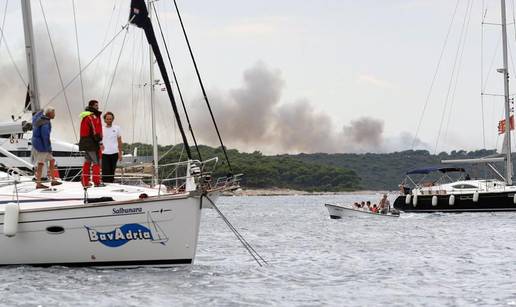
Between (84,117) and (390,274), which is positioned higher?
(84,117)

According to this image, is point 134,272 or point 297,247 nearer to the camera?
point 134,272

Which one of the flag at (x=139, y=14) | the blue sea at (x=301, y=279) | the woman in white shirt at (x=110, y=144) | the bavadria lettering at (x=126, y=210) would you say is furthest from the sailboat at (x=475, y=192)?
the bavadria lettering at (x=126, y=210)

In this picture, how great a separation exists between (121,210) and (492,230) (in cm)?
2742

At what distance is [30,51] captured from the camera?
22672mm

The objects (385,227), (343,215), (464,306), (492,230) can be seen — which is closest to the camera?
(464,306)

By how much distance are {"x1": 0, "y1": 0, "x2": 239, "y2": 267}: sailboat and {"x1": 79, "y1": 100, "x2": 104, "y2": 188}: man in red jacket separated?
127 centimetres

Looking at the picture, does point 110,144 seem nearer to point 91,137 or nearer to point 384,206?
point 91,137

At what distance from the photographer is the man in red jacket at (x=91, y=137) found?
2066 cm

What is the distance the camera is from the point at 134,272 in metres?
19.5

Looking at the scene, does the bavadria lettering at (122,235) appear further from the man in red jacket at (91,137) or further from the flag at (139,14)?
the flag at (139,14)

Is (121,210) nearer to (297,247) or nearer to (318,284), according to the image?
(318,284)

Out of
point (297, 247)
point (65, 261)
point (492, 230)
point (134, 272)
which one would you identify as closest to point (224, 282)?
point (134, 272)

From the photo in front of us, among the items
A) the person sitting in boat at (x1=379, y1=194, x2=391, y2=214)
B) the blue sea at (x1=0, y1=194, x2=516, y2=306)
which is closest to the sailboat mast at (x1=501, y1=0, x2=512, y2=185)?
the person sitting in boat at (x1=379, y1=194, x2=391, y2=214)

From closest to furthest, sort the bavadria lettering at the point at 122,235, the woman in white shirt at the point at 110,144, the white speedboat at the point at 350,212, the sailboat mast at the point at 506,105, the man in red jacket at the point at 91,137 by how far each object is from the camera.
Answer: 1. the bavadria lettering at the point at 122,235
2. the man in red jacket at the point at 91,137
3. the woman in white shirt at the point at 110,144
4. the white speedboat at the point at 350,212
5. the sailboat mast at the point at 506,105
